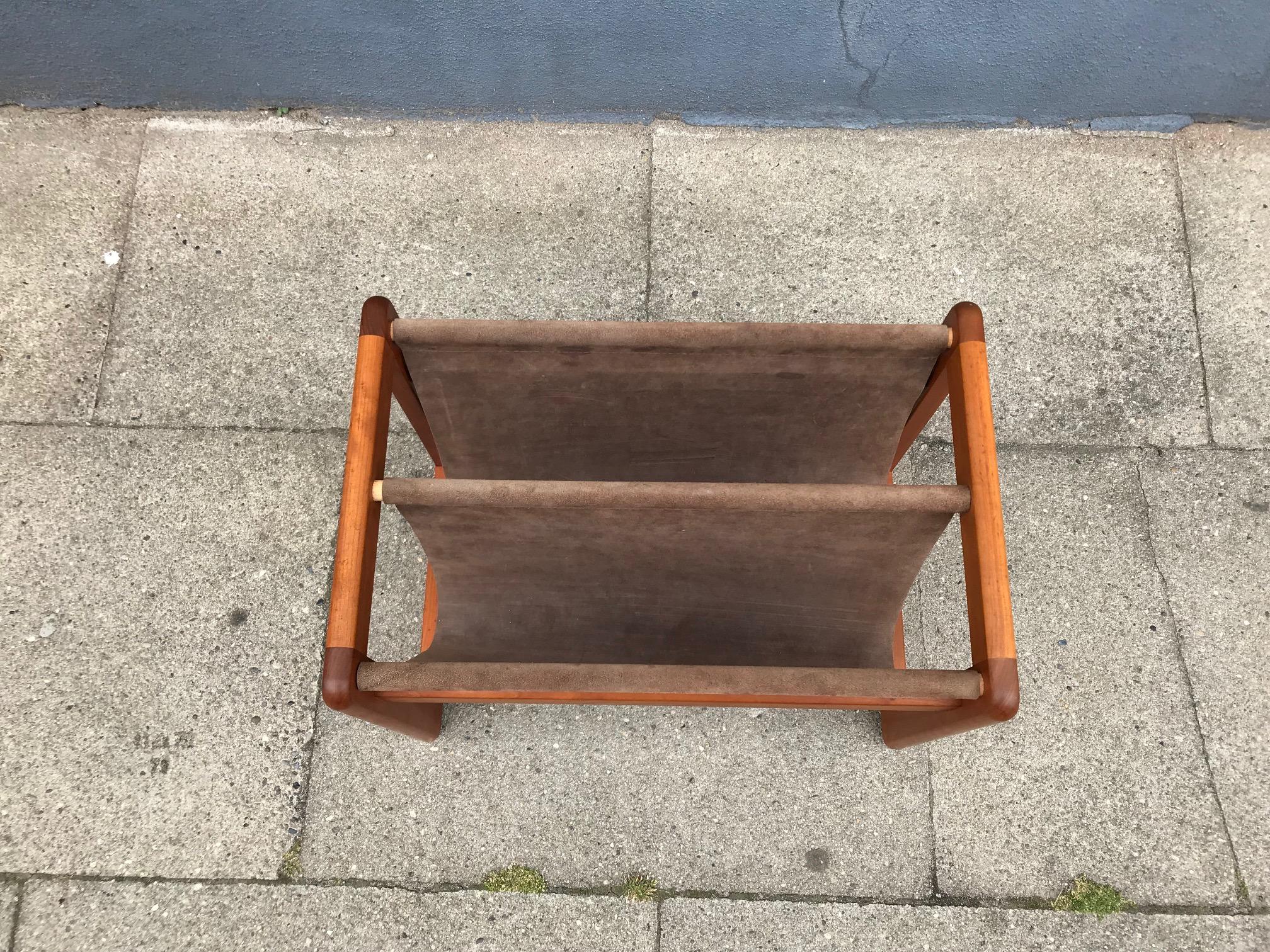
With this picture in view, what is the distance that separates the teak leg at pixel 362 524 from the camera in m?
1.27

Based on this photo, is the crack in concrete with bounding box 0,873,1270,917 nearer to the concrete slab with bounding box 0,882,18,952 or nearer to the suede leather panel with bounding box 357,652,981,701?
the concrete slab with bounding box 0,882,18,952

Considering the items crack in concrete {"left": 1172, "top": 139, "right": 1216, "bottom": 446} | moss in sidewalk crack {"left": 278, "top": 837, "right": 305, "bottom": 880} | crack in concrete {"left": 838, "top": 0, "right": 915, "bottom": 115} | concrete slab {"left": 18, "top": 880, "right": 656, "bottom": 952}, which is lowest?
concrete slab {"left": 18, "top": 880, "right": 656, "bottom": 952}

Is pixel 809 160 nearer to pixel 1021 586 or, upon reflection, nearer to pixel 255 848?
pixel 1021 586

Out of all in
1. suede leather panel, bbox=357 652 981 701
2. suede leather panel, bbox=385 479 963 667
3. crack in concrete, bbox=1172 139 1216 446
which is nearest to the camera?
suede leather panel, bbox=357 652 981 701

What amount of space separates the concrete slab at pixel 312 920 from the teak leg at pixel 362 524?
76 centimetres

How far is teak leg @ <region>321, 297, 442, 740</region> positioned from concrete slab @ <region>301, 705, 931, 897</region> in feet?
2.01

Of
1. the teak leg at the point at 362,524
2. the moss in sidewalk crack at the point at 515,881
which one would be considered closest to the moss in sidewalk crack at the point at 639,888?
the moss in sidewalk crack at the point at 515,881

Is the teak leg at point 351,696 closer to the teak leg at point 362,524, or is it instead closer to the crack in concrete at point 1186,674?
the teak leg at point 362,524

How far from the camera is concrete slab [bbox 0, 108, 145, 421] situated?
8.04ft

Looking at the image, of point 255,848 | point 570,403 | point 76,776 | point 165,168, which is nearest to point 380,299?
point 570,403

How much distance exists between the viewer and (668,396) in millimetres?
1621

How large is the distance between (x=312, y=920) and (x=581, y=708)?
87cm

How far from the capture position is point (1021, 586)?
2236 millimetres

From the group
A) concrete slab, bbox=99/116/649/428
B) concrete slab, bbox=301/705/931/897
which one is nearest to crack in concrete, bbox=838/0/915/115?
concrete slab, bbox=99/116/649/428
